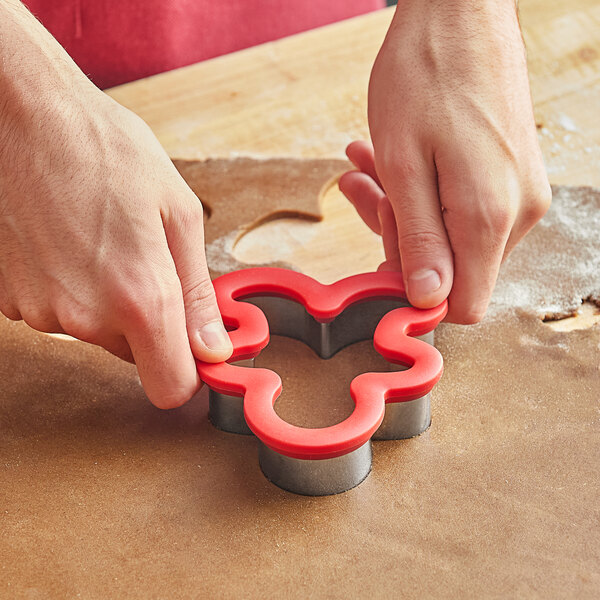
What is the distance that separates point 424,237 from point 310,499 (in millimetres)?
330

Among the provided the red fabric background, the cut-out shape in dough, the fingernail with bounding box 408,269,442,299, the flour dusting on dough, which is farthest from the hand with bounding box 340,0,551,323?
the red fabric background

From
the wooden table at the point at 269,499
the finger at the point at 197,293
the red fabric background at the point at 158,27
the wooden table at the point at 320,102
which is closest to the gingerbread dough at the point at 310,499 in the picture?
the wooden table at the point at 269,499

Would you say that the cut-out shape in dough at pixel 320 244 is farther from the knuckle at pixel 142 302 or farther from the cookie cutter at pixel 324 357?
the knuckle at pixel 142 302

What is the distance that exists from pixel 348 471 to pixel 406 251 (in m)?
0.28

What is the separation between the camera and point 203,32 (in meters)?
1.63

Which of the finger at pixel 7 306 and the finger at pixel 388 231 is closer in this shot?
the finger at pixel 7 306

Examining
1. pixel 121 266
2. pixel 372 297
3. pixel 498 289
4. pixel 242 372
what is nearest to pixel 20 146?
pixel 121 266

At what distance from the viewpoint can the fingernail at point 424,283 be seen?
0.92 m

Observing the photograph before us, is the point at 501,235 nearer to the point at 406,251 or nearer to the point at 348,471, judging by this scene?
the point at 406,251

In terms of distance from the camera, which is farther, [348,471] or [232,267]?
[232,267]

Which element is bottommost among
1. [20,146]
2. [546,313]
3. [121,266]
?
[546,313]

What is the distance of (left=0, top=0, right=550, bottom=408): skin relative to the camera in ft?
2.61

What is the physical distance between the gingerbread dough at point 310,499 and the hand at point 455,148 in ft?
0.39

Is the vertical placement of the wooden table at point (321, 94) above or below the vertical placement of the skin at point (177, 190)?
below
